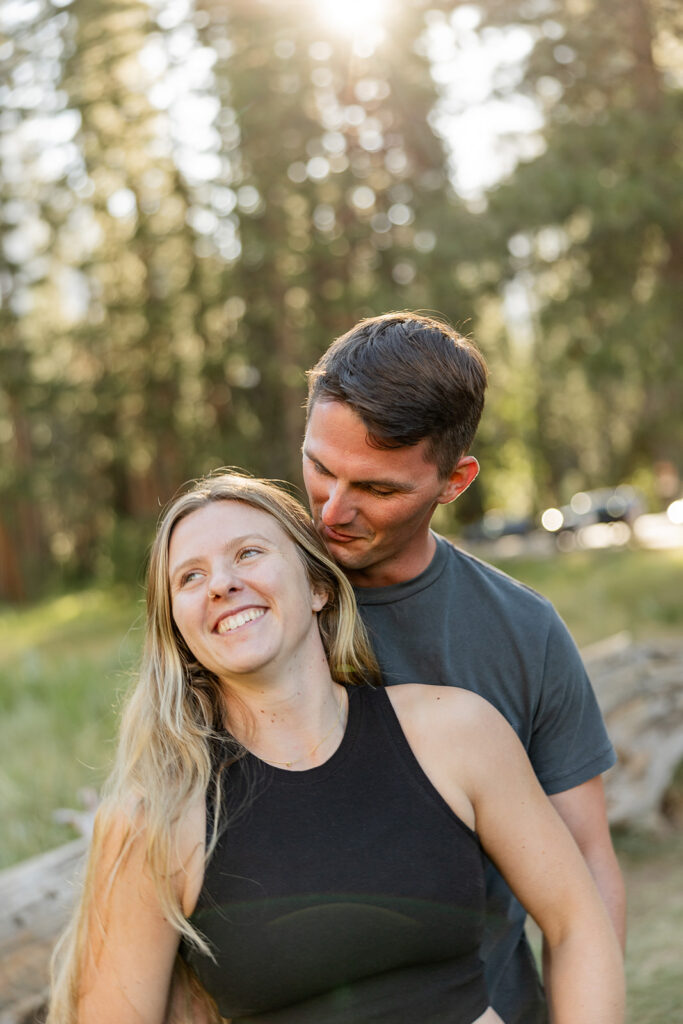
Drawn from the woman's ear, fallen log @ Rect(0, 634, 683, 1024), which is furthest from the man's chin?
fallen log @ Rect(0, 634, 683, 1024)

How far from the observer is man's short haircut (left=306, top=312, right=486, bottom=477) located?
2211 mm

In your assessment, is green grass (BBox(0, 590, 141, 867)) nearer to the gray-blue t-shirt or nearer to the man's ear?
the gray-blue t-shirt

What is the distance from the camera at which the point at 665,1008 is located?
3.53 meters

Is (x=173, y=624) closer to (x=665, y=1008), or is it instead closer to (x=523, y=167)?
(x=665, y=1008)

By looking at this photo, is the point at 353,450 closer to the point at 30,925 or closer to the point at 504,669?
the point at 504,669

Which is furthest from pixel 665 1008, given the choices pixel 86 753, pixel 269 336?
pixel 269 336

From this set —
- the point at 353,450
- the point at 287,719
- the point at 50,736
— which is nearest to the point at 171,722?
the point at 287,719

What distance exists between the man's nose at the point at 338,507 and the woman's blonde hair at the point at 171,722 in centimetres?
5

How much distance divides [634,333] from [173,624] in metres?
9.08

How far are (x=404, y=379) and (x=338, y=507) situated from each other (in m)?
0.31

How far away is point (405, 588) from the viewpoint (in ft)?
7.85

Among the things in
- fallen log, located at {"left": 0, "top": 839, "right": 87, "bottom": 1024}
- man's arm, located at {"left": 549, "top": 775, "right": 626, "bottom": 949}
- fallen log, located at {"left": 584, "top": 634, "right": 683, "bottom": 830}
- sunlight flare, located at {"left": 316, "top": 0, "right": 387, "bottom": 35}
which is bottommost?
fallen log, located at {"left": 584, "top": 634, "right": 683, "bottom": 830}

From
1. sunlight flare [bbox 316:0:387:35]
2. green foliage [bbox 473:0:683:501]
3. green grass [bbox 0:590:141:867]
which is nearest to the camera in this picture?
green grass [bbox 0:590:141:867]

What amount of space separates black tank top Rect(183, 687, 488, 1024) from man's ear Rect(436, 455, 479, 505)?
2.28 feet
